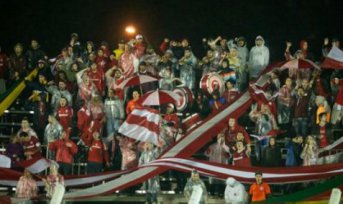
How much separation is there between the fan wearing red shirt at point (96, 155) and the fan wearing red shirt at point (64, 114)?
1.57m

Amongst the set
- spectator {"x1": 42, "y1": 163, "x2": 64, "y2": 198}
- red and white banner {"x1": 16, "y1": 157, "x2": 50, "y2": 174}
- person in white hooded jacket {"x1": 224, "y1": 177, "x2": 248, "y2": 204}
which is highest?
red and white banner {"x1": 16, "y1": 157, "x2": 50, "y2": 174}

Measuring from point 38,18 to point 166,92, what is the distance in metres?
10.9

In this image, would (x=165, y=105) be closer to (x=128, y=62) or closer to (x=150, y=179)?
(x=128, y=62)

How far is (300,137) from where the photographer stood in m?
21.6

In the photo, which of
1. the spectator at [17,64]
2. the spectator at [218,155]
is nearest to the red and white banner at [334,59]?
the spectator at [218,155]

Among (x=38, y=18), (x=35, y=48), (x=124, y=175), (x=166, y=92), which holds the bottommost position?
(x=124, y=175)

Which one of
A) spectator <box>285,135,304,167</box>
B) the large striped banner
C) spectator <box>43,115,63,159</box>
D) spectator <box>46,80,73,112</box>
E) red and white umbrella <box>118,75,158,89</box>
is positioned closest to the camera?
the large striped banner

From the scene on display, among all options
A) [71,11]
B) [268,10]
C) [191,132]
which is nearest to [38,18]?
[71,11]

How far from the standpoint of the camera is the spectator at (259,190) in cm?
1962

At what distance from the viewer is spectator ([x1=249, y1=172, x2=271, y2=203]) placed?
19625mm

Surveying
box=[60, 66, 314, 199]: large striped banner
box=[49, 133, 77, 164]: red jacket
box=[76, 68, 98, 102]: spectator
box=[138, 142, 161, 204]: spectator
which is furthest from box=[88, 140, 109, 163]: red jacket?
box=[76, 68, 98, 102]: spectator

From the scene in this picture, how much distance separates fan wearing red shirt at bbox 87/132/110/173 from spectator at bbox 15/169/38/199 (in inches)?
67.0

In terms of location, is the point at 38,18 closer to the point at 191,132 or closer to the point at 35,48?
the point at 35,48

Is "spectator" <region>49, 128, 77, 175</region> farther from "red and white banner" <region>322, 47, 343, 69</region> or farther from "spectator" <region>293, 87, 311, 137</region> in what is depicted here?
"red and white banner" <region>322, 47, 343, 69</region>
